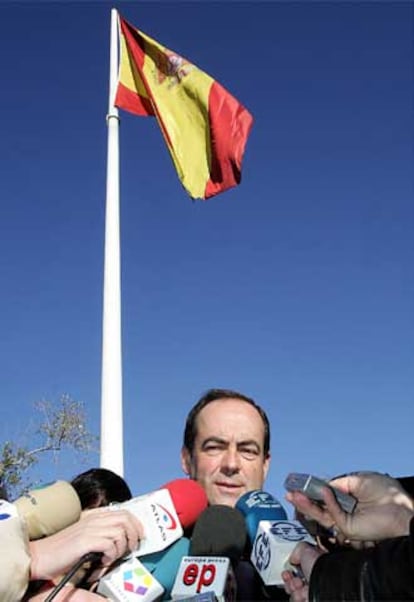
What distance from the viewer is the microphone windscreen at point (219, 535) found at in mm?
2527

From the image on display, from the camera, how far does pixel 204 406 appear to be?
325 centimetres

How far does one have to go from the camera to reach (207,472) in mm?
3078

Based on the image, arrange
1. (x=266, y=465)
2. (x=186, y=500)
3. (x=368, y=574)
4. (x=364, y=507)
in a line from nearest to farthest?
(x=368, y=574) < (x=364, y=507) < (x=186, y=500) < (x=266, y=465)

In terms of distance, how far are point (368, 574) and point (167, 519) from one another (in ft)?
2.69

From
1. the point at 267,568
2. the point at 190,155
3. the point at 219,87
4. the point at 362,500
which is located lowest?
the point at 267,568

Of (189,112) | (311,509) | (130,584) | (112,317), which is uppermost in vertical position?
(189,112)

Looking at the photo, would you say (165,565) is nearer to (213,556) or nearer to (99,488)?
(213,556)

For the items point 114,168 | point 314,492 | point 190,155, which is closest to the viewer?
point 314,492

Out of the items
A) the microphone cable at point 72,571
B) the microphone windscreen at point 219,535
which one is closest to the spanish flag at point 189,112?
the microphone windscreen at point 219,535

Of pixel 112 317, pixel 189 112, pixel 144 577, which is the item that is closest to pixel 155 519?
pixel 144 577

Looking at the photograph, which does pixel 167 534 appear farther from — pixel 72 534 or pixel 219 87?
pixel 219 87

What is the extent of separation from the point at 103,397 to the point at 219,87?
4.40 m

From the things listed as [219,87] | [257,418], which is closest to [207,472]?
[257,418]

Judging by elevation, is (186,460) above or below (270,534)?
above
